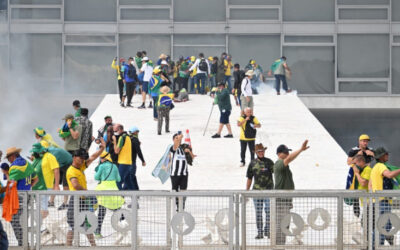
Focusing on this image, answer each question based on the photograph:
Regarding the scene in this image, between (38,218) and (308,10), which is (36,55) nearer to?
(308,10)

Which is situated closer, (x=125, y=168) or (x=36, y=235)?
(x=36, y=235)

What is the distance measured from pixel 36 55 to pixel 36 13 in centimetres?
152

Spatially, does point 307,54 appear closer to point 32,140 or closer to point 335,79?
point 335,79

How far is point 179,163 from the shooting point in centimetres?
1511

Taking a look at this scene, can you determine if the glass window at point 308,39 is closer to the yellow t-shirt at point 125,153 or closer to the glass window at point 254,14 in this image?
the glass window at point 254,14

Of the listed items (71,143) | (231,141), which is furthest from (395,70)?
(71,143)

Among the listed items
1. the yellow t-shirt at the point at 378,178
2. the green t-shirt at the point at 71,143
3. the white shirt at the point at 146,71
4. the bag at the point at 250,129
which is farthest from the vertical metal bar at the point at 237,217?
the white shirt at the point at 146,71

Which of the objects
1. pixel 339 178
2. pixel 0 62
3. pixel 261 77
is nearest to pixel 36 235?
pixel 339 178

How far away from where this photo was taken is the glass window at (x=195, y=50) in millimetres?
34000

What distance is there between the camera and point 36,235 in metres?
12.3

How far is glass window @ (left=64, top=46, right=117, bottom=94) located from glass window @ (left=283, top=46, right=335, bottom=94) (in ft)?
21.1

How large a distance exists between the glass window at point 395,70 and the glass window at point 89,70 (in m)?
10.0

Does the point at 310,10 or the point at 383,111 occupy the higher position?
the point at 310,10

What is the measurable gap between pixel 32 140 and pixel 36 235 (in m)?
17.4
